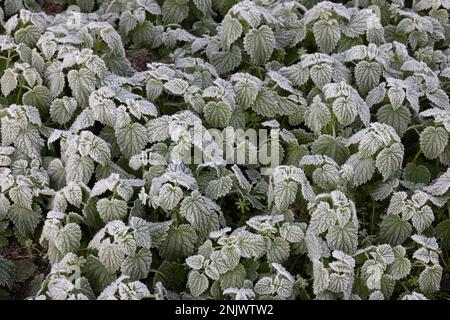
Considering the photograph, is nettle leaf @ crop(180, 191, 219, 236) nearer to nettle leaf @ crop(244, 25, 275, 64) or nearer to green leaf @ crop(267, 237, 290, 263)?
green leaf @ crop(267, 237, 290, 263)

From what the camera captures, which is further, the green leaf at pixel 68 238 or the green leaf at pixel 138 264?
the green leaf at pixel 68 238

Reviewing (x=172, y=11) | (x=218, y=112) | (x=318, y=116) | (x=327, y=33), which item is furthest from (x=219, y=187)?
(x=172, y=11)

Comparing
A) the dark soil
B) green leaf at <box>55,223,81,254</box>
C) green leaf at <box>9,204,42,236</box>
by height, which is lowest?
the dark soil

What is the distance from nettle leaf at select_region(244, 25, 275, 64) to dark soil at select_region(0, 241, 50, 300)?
1.95 metres

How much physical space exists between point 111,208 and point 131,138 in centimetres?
56

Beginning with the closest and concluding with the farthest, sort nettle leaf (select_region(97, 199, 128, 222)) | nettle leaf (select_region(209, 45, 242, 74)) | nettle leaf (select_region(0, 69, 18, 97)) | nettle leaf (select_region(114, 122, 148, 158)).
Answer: nettle leaf (select_region(97, 199, 128, 222)) → nettle leaf (select_region(114, 122, 148, 158)) → nettle leaf (select_region(0, 69, 18, 97)) → nettle leaf (select_region(209, 45, 242, 74))

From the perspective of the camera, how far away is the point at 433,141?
4.25 m

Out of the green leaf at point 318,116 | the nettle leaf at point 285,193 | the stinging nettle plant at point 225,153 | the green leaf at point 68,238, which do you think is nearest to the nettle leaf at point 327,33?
the stinging nettle plant at point 225,153

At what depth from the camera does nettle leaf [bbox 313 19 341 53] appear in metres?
4.83

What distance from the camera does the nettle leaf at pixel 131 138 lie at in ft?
13.7

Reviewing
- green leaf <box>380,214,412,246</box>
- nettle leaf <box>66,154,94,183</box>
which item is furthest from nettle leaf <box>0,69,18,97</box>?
green leaf <box>380,214,412,246</box>

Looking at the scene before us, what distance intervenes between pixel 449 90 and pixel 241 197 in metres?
1.78

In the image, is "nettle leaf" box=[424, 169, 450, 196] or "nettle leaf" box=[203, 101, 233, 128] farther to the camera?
"nettle leaf" box=[203, 101, 233, 128]

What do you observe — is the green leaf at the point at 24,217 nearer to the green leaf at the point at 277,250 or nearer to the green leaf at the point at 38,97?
the green leaf at the point at 38,97
